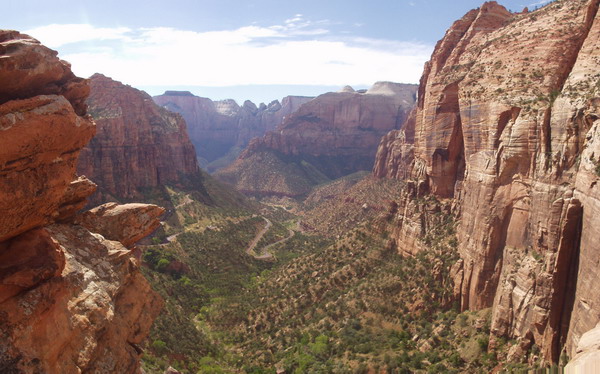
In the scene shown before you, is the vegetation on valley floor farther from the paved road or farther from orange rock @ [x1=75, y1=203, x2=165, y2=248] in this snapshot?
the paved road

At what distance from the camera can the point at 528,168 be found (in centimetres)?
3297

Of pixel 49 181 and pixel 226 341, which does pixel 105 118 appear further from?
pixel 49 181

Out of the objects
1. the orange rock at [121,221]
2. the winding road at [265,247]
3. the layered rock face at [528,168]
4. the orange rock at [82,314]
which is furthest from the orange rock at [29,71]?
the winding road at [265,247]

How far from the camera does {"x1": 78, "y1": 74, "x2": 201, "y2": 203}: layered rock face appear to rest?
91.0 m

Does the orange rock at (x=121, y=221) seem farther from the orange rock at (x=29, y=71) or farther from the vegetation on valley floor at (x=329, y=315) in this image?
the vegetation on valley floor at (x=329, y=315)

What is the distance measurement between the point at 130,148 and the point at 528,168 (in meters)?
89.7

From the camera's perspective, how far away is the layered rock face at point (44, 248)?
50.2 ft

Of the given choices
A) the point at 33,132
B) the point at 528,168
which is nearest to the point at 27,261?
the point at 33,132

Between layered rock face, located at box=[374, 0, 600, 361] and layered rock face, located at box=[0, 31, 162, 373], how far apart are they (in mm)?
25758

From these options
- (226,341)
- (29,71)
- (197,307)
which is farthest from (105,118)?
(29,71)

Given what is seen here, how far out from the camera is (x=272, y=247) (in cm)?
9831

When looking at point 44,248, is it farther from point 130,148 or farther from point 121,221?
point 130,148

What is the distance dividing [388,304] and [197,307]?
98.7 ft

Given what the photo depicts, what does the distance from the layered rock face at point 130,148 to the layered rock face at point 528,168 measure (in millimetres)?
68929
